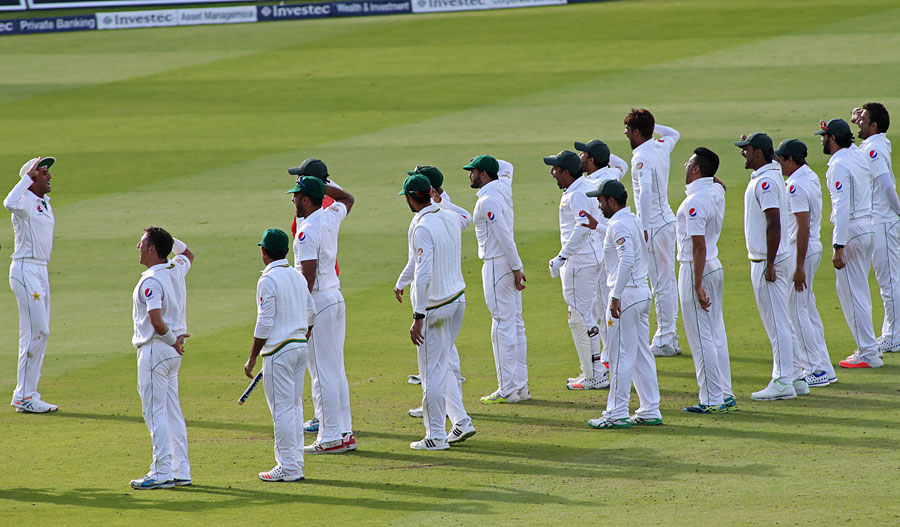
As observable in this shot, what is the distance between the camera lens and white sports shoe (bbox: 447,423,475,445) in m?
9.45

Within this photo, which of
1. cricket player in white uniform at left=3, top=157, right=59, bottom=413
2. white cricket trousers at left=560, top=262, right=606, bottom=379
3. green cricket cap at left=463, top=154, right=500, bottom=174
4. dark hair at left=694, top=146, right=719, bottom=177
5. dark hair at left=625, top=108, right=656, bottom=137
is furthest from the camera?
dark hair at left=625, top=108, right=656, bottom=137

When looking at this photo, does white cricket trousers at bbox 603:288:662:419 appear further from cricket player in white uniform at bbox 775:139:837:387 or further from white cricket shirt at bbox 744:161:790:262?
cricket player in white uniform at bbox 775:139:837:387

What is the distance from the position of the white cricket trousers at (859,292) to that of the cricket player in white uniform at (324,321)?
5.11 meters

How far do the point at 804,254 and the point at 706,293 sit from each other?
1.14 meters

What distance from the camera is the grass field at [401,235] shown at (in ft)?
26.7

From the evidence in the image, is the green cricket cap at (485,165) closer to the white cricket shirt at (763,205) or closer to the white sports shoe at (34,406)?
the white cricket shirt at (763,205)

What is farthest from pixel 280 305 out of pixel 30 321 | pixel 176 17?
pixel 176 17

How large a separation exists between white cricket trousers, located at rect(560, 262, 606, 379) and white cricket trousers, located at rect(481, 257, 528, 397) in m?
0.60

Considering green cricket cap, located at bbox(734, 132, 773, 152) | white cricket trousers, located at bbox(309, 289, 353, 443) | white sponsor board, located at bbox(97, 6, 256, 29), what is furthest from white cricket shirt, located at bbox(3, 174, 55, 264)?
white sponsor board, located at bbox(97, 6, 256, 29)

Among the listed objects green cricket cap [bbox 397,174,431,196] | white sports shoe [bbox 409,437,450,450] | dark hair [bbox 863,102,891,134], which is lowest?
white sports shoe [bbox 409,437,450,450]

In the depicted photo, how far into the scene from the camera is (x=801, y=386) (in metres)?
10.3

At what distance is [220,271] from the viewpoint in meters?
16.3

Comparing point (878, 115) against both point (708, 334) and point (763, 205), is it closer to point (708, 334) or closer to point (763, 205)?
point (763, 205)

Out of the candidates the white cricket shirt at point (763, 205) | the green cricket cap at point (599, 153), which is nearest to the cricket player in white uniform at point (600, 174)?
the green cricket cap at point (599, 153)
